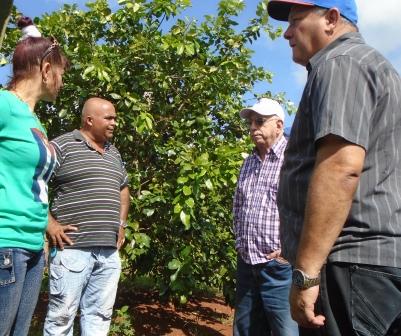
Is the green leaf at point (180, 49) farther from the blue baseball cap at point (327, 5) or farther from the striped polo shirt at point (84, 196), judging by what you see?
the blue baseball cap at point (327, 5)

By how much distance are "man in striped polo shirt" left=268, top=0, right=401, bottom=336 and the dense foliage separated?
263 centimetres

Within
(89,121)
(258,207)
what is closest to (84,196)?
(89,121)

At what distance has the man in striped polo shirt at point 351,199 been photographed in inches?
71.7

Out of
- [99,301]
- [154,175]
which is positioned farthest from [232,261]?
[99,301]

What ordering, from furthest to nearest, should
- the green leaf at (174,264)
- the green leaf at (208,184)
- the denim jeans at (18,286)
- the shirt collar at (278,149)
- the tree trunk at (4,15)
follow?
the green leaf at (174,264), the green leaf at (208,184), the shirt collar at (278,149), the tree trunk at (4,15), the denim jeans at (18,286)

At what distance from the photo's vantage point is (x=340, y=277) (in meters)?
1.86

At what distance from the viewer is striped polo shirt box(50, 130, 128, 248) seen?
3791 millimetres

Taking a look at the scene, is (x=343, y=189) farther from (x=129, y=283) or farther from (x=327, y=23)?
(x=129, y=283)

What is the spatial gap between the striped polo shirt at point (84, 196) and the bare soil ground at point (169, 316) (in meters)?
1.73

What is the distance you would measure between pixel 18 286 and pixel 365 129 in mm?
1661

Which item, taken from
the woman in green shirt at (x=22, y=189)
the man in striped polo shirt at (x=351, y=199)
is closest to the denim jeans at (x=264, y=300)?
the woman in green shirt at (x=22, y=189)

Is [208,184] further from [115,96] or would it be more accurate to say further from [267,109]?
[115,96]

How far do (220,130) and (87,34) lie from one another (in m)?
1.65

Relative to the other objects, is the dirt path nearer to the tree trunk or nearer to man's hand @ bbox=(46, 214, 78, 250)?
man's hand @ bbox=(46, 214, 78, 250)
